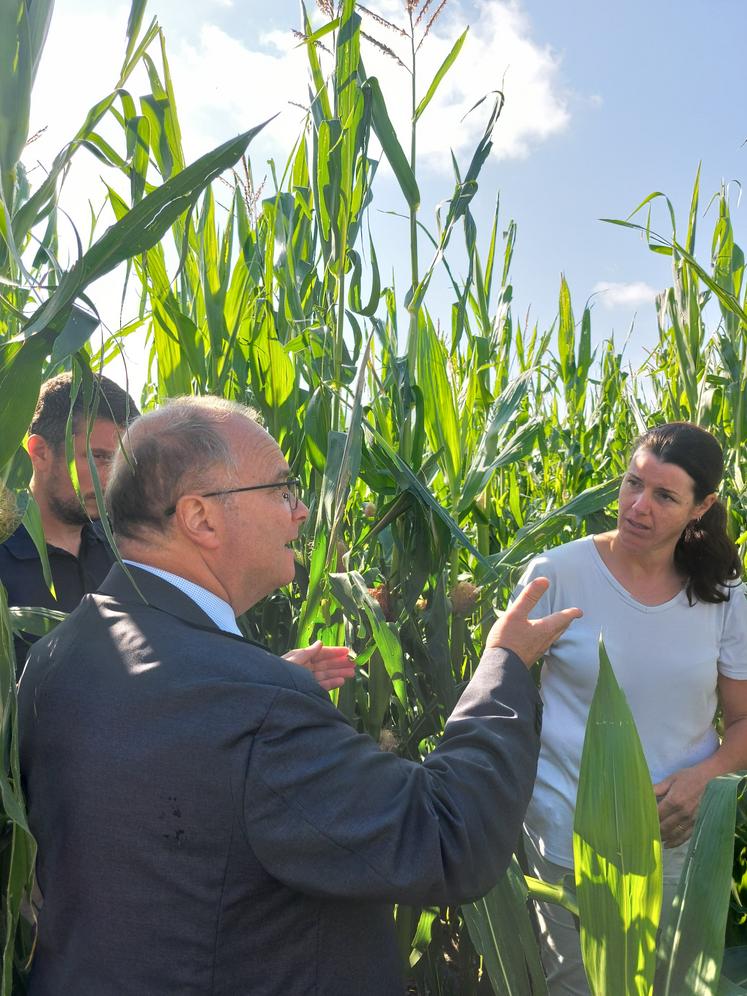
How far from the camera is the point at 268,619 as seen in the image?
1.72m

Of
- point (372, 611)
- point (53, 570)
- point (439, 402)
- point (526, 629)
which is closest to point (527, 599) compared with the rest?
point (526, 629)

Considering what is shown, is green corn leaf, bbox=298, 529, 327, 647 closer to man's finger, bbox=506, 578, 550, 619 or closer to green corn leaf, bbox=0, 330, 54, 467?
man's finger, bbox=506, 578, 550, 619

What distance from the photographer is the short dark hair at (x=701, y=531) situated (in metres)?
1.83

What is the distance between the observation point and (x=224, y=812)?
2.98 feet

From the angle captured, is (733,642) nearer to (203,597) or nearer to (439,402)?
(439,402)

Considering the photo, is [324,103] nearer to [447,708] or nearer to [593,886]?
[447,708]

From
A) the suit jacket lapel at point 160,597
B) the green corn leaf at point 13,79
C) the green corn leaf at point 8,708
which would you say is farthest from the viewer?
the suit jacket lapel at point 160,597

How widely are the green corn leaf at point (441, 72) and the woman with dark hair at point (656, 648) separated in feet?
2.66

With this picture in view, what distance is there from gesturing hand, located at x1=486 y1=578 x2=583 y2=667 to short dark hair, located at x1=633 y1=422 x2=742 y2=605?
767 millimetres

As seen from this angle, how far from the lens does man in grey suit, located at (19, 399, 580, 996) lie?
2.95 feet

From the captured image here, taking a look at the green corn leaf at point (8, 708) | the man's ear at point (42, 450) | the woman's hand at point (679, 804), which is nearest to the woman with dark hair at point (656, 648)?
the woman's hand at point (679, 804)

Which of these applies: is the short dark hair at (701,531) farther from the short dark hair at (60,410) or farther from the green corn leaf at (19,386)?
the green corn leaf at (19,386)

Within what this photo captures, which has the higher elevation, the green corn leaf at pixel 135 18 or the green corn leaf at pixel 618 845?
the green corn leaf at pixel 135 18

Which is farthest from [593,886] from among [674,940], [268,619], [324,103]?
[324,103]
